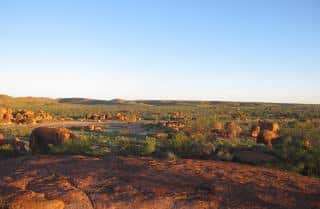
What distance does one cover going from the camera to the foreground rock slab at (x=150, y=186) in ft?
31.8

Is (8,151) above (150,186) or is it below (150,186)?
below

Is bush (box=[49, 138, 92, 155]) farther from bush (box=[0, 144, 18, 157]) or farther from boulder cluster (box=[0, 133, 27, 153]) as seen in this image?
bush (box=[0, 144, 18, 157])

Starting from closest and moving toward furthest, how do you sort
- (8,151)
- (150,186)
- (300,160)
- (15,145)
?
(150,186), (300,160), (8,151), (15,145)

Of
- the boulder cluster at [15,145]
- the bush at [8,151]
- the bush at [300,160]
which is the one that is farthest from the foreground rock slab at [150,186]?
the boulder cluster at [15,145]

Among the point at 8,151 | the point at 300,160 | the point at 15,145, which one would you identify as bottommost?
the point at 8,151

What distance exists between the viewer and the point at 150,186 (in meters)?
10.9

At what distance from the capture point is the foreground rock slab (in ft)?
31.8

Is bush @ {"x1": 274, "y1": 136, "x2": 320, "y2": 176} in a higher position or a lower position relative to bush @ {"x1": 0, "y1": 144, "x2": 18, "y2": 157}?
higher

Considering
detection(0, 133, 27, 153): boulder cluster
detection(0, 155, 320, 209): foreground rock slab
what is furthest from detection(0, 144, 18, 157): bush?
detection(0, 155, 320, 209): foreground rock slab

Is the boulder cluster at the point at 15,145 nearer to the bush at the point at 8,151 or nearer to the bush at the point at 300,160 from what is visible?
the bush at the point at 8,151

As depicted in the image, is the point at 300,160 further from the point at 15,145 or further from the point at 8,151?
the point at 15,145

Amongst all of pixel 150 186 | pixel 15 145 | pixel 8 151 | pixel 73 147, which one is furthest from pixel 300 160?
pixel 15 145

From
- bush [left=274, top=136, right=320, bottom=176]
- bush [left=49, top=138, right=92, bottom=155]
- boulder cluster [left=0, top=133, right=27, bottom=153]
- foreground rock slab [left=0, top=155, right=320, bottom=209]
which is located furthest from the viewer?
boulder cluster [left=0, top=133, right=27, bottom=153]

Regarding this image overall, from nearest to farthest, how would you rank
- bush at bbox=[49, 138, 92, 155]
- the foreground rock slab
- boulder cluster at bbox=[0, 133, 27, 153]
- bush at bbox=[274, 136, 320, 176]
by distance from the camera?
the foreground rock slab
bush at bbox=[274, 136, 320, 176]
bush at bbox=[49, 138, 92, 155]
boulder cluster at bbox=[0, 133, 27, 153]
